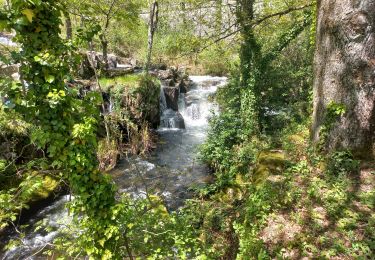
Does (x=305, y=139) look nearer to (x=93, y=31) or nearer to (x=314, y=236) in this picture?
(x=314, y=236)

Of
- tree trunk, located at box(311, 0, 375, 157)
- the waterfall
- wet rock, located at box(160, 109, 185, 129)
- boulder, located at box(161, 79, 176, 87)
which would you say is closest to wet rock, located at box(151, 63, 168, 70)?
boulder, located at box(161, 79, 176, 87)

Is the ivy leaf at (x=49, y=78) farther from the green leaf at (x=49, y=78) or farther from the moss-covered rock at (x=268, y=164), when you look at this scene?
the moss-covered rock at (x=268, y=164)

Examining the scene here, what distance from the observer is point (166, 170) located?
8.40 metres

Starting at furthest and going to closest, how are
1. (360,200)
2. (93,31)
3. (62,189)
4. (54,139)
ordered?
(62,189) → (360,200) → (93,31) → (54,139)

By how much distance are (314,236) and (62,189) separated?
6.26m

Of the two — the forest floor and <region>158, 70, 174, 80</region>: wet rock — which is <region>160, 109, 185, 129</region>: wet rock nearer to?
<region>158, 70, 174, 80</region>: wet rock

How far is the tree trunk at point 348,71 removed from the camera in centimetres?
447

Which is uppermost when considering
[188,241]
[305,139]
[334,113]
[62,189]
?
[334,113]

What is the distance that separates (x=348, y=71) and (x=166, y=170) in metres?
5.44

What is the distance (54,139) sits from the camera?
9.01 ft

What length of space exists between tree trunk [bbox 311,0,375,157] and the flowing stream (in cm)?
328

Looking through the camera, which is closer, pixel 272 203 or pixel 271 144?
pixel 272 203

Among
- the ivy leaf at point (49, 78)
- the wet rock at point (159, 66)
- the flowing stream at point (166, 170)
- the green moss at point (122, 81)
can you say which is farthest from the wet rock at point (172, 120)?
the ivy leaf at point (49, 78)

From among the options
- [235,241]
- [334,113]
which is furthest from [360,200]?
[235,241]
